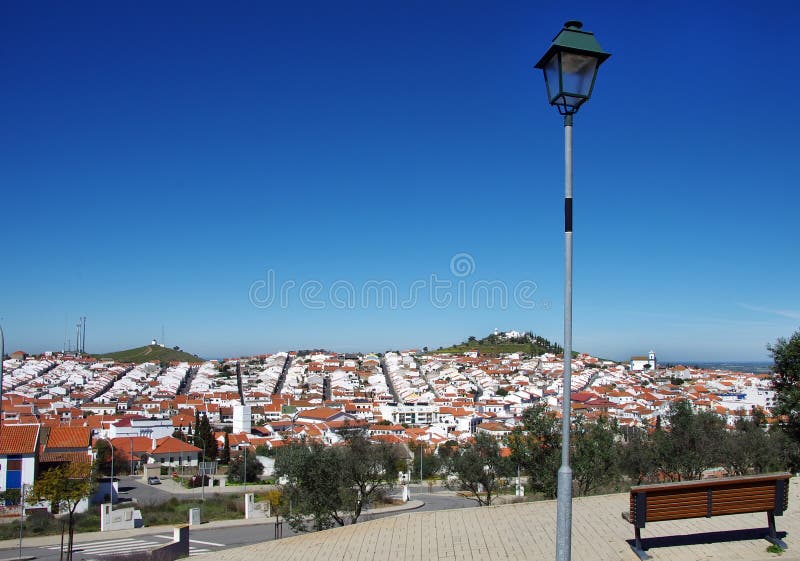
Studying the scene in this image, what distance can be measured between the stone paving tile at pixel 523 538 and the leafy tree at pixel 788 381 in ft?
12.0

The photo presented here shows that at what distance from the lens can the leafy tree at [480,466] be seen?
70.0 ft

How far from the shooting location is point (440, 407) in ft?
248

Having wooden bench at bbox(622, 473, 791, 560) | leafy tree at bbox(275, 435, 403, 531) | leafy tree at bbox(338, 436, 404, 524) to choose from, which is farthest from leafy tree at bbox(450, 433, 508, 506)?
wooden bench at bbox(622, 473, 791, 560)

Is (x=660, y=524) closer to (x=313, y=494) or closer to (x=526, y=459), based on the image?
(x=526, y=459)

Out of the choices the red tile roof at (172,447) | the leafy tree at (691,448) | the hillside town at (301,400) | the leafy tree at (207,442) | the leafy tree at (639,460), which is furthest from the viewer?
the leafy tree at (207,442)

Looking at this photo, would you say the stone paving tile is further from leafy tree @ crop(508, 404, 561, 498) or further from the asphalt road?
the asphalt road

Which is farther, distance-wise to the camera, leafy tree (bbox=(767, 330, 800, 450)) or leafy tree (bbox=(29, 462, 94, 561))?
leafy tree (bbox=(29, 462, 94, 561))

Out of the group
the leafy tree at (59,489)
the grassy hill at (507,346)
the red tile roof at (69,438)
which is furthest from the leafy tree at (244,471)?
the grassy hill at (507,346)

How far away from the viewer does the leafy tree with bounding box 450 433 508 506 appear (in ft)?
70.0

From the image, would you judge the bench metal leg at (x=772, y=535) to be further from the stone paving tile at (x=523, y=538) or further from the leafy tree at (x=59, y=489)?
the leafy tree at (x=59, y=489)

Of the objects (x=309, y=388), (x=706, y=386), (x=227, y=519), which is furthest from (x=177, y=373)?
(x=227, y=519)

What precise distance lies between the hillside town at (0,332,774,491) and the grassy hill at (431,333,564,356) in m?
4.94

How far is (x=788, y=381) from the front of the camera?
12672 millimetres

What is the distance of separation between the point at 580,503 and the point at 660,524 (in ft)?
4.99
